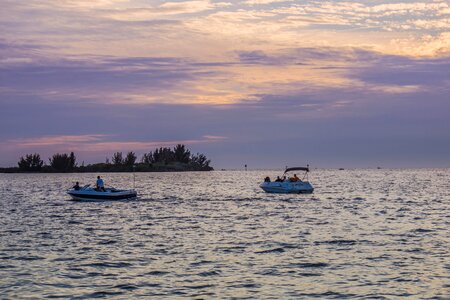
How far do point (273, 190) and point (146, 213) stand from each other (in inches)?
1400

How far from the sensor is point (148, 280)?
25.6 m

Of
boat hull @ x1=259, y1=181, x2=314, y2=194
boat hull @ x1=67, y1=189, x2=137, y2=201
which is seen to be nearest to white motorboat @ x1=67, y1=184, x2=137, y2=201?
boat hull @ x1=67, y1=189, x2=137, y2=201

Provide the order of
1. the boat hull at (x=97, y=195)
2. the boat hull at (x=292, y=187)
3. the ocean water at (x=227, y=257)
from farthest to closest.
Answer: the boat hull at (x=292, y=187) → the boat hull at (x=97, y=195) → the ocean water at (x=227, y=257)

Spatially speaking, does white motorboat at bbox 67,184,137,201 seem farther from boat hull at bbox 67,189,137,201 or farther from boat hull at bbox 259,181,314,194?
boat hull at bbox 259,181,314,194

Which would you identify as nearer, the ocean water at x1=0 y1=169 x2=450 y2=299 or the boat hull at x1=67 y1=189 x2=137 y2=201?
the ocean water at x1=0 y1=169 x2=450 y2=299

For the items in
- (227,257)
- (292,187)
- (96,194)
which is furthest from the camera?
(292,187)

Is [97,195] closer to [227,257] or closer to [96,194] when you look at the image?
[96,194]

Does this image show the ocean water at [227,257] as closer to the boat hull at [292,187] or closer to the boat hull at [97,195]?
the boat hull at [97,195]

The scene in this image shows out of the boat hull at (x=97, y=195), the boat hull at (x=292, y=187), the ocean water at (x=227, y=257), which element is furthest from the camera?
the boat hull at (x=292, y=187)

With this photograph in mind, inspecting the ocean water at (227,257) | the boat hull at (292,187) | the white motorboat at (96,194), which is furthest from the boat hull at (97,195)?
the boat hull at (292,187)

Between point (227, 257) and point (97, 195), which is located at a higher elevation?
point (97, 195)

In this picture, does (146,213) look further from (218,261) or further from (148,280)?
(148,280)

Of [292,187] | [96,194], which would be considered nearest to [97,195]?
[96,194]

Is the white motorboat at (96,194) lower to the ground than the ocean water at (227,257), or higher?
higher
